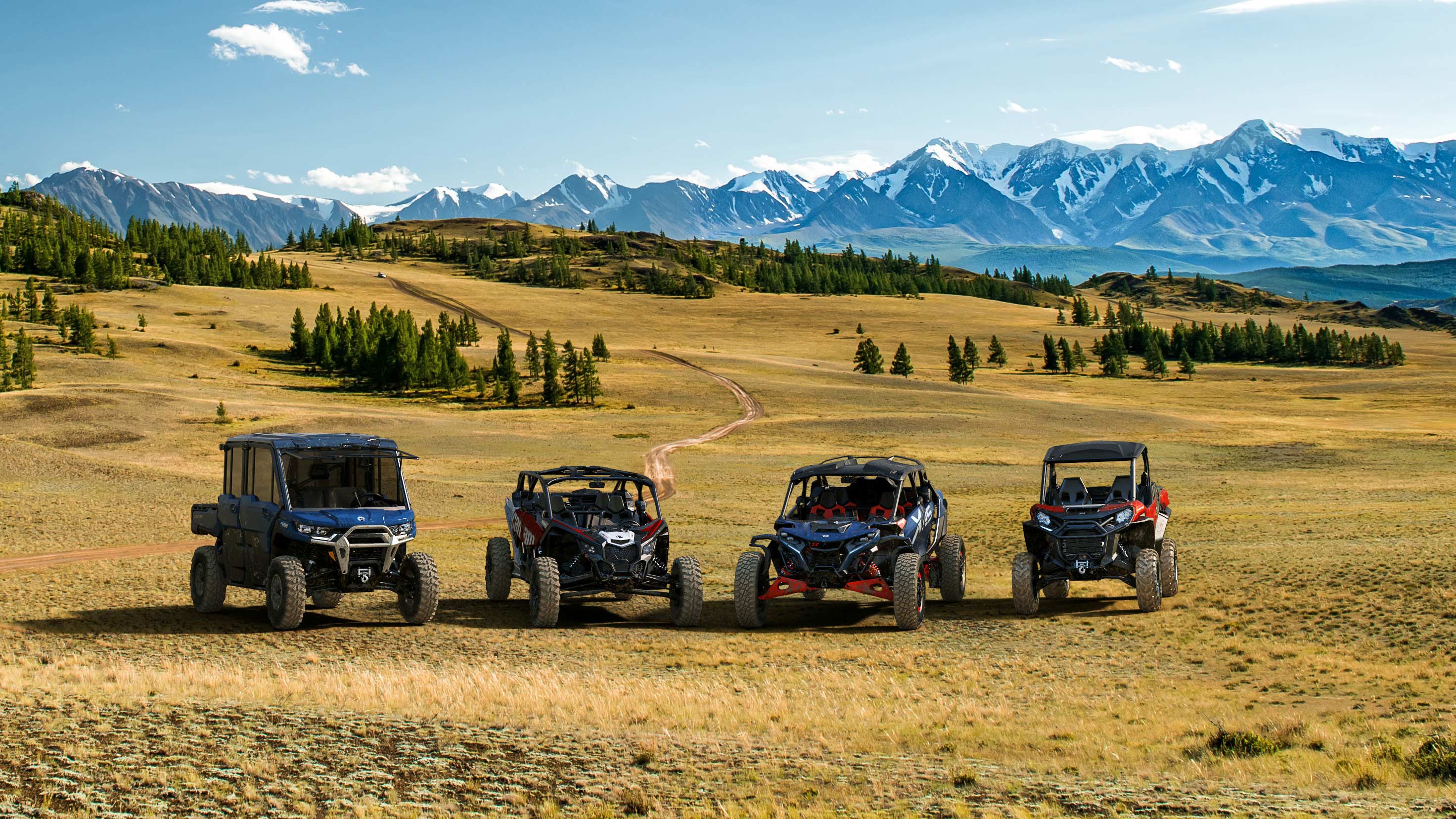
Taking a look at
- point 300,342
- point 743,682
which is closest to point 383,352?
point 300,342

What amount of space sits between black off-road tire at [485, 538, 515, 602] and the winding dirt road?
10.8 meters

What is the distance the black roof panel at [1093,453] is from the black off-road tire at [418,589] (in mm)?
12226

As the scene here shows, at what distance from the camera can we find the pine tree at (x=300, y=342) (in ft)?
420

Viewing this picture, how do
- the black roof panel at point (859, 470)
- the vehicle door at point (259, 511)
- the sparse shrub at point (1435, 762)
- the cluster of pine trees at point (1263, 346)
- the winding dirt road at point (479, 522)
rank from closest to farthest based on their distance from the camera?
1. the sparse shrub at point (1435, 762)
2. the vehicle door at point (259, 511)
3. the black roof panel at point (859, 470)
4. the winding dirt road at point (479, 522)
5. the cluster of pine trees at point (1263, 346)

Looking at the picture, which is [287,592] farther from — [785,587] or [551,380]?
[551,380]

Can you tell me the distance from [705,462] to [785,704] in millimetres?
44584

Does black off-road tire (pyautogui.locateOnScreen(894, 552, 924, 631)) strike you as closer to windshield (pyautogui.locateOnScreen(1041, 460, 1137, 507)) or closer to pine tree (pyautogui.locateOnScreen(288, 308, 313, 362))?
windshield (pyautogui.locateOnScreen(1041, 460, 1137, 507))

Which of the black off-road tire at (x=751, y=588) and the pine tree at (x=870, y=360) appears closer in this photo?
the black off-road tire at (x=751, y=588)

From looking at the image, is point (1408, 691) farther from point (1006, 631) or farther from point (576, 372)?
point (576, 372)

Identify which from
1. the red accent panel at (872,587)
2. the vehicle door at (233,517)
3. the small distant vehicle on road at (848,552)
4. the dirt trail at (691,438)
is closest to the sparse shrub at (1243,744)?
the small distant vehicle on road at (848,552)

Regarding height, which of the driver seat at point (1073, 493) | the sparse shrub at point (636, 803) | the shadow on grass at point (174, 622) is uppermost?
the driver seat at point (1073, 493)

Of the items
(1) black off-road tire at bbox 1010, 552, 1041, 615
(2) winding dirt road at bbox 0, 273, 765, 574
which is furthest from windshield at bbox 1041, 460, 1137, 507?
(2) winding dirt road at bbox 0, 273, 765, 574

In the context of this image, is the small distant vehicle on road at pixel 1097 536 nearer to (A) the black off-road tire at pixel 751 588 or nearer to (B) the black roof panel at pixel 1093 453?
(B) the black roof panel at pixel 1093 453

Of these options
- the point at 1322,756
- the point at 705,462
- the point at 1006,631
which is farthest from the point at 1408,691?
the point at 705,462
